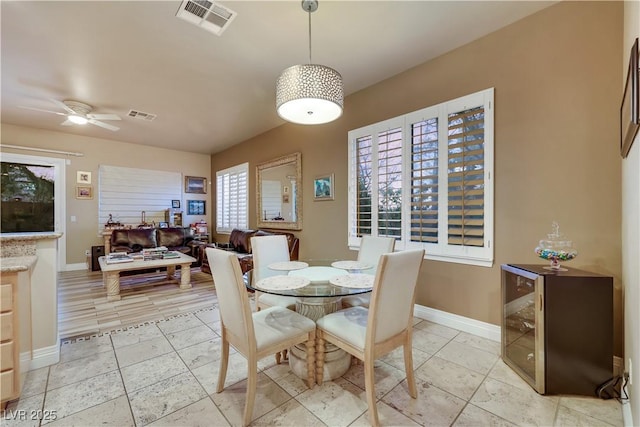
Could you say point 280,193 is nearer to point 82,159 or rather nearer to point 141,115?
point 141,115

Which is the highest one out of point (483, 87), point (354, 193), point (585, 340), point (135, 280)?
point (483, 87)

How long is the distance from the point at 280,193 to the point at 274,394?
11.8 feet

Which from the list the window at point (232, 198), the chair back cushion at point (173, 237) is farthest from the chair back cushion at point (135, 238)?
the window at point (232, 198)

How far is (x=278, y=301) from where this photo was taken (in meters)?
2.20

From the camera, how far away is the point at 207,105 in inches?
159

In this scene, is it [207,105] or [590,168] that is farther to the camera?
[207,105]

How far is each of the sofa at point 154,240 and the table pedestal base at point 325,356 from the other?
14.1 ft

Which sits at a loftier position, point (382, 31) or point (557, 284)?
point (382, 31)

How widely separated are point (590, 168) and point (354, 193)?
86.2 inches

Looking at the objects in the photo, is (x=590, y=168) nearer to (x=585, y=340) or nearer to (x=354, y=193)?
(x=585, y=340)

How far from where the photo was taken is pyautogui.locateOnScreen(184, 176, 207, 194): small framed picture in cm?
685

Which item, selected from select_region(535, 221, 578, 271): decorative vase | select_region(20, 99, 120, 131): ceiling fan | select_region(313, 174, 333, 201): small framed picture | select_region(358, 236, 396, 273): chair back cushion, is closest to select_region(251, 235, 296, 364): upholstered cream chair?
select_region(358, 236, 396, 273): chair back cushion

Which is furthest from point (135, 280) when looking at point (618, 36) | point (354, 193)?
point (618, 36)

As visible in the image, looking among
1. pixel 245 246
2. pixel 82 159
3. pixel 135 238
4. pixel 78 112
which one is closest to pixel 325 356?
pixel 245 246
